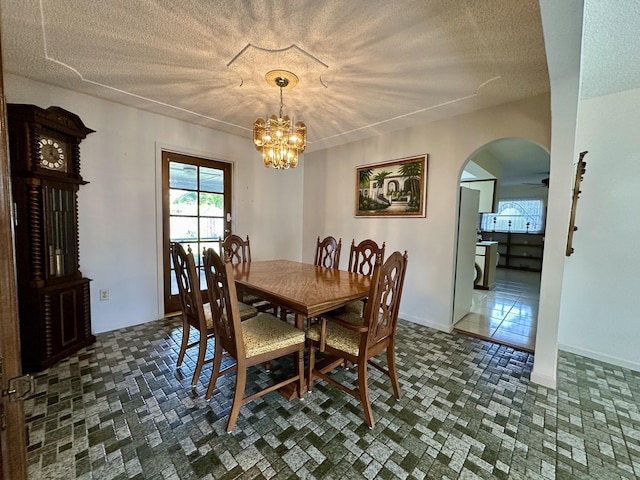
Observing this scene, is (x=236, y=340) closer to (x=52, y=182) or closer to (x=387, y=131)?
(x=52, y=182)

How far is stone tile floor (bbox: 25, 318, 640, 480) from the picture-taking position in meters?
1.34

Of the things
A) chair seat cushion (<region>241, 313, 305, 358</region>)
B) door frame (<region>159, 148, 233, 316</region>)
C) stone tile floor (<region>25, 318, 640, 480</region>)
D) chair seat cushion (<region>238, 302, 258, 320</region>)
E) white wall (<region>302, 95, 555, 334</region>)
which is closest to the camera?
stone tile floor (<region>25, 318, 640, 480</region>)

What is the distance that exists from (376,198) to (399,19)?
7.22 ft

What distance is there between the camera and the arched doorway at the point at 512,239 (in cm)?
312

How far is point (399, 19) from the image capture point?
158 centimetres

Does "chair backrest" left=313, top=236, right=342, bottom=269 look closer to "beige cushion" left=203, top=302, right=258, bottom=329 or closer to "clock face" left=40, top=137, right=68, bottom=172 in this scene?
"beige cushion" left=203, top=302, right=258, bottom=329

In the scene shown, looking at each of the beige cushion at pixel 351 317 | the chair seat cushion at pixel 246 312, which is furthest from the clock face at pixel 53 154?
the beige cushion at pixel 351 317

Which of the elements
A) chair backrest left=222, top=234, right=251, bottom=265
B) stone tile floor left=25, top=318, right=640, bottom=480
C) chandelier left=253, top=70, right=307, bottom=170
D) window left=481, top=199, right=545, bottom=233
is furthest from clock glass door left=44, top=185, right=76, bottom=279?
window left=481, top=199, right=545, bottom=233

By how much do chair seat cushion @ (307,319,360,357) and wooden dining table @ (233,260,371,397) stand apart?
12 cm

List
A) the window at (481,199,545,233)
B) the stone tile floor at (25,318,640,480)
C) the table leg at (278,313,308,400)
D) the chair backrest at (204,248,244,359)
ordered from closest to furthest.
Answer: the stone tile floor at (25,318,640,480) → the chair backrest at (204,248,244,359) → the table leg at (278,313,308,400) → the window at (481,199,545,233)

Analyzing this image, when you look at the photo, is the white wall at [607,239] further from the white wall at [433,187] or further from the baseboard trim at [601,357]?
the white wall at [433,187]

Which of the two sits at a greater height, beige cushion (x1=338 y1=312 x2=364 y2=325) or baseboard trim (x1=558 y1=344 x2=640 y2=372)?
beige cushion (x1=338 y1=312 x2=364 y2=325)

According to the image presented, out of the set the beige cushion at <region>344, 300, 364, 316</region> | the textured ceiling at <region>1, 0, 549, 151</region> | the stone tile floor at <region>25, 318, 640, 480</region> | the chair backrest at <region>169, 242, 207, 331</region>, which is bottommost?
the stone tile floor at <region>25, 318, 640, 480</region>

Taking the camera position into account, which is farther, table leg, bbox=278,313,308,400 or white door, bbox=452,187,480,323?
white door, bbox=452,187,480,323
